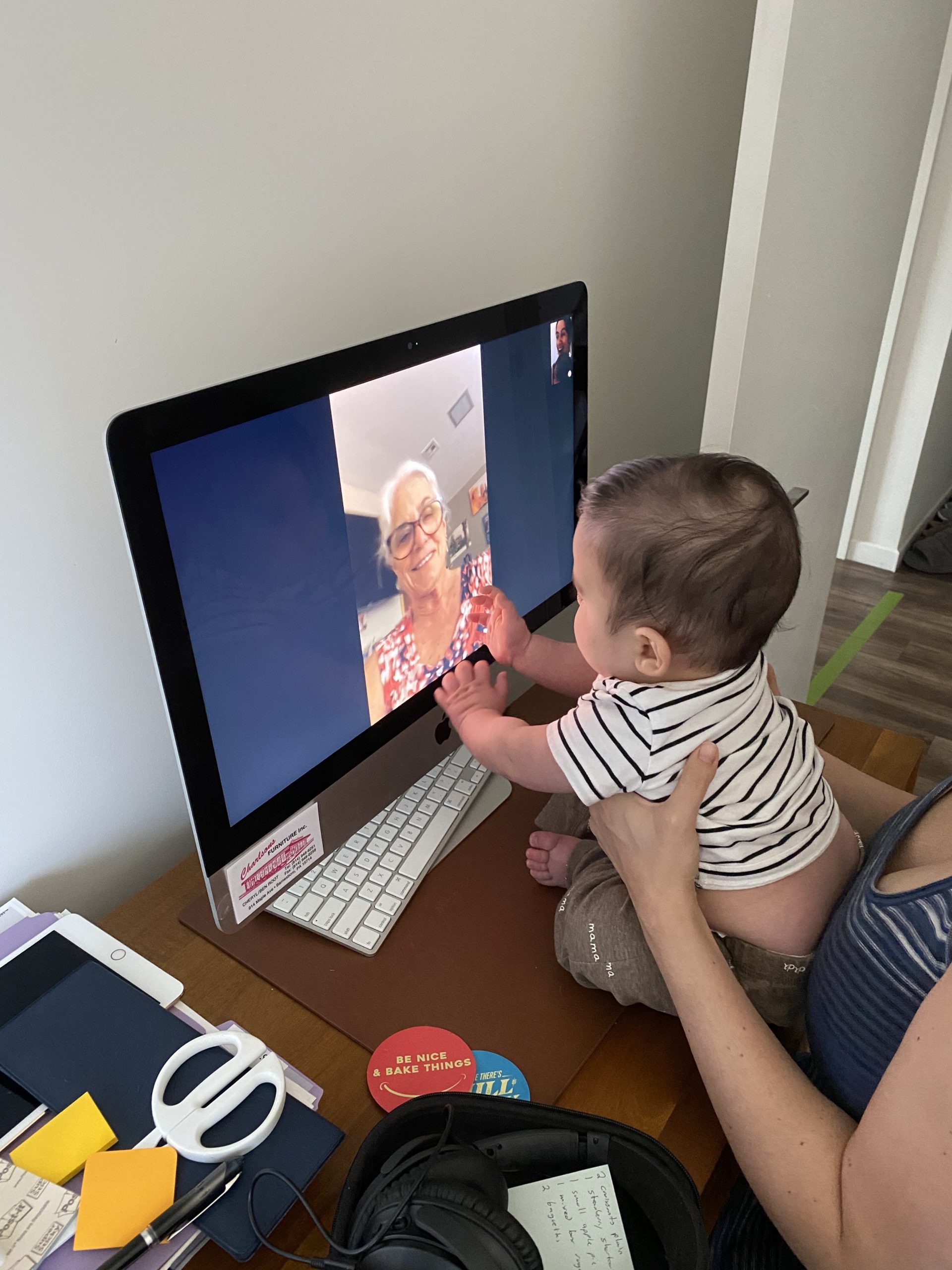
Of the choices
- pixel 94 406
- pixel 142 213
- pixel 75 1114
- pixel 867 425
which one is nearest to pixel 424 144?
pixel 142 213

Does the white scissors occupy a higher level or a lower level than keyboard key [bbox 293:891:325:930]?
higher

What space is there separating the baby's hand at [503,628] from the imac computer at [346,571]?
1cm

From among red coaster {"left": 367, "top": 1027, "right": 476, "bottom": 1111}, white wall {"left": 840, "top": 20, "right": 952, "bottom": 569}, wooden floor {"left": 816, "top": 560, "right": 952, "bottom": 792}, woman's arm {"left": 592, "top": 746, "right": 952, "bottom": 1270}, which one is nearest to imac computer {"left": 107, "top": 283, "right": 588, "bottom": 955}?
red coaster {"left": 367, "top": 1027, "right": 476, "bottom": 1111}

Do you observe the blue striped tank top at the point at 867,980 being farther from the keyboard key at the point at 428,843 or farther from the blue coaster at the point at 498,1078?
the keyboard key at the point at 428,843

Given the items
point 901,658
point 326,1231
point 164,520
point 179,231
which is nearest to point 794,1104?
point 326,1231

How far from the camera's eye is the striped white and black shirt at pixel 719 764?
0.73m

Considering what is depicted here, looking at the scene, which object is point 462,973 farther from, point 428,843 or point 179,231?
point 179,231

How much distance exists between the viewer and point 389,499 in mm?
735

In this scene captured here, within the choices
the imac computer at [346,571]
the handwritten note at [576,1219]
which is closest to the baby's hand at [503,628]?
the imac computer at [346,571]

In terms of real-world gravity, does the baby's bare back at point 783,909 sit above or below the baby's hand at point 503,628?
below

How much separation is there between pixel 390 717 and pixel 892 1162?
50 cm

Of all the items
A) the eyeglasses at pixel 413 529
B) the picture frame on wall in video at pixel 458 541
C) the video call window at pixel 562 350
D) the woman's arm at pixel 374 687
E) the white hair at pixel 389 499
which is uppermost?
the video call window at pixel 562 350

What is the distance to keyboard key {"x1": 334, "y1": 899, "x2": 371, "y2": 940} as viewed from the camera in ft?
2.64

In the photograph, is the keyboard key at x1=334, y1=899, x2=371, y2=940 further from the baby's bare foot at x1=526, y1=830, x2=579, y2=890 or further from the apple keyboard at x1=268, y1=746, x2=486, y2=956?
the baby's bare foot at x1=526, y1=830, x2=579, y2=890
